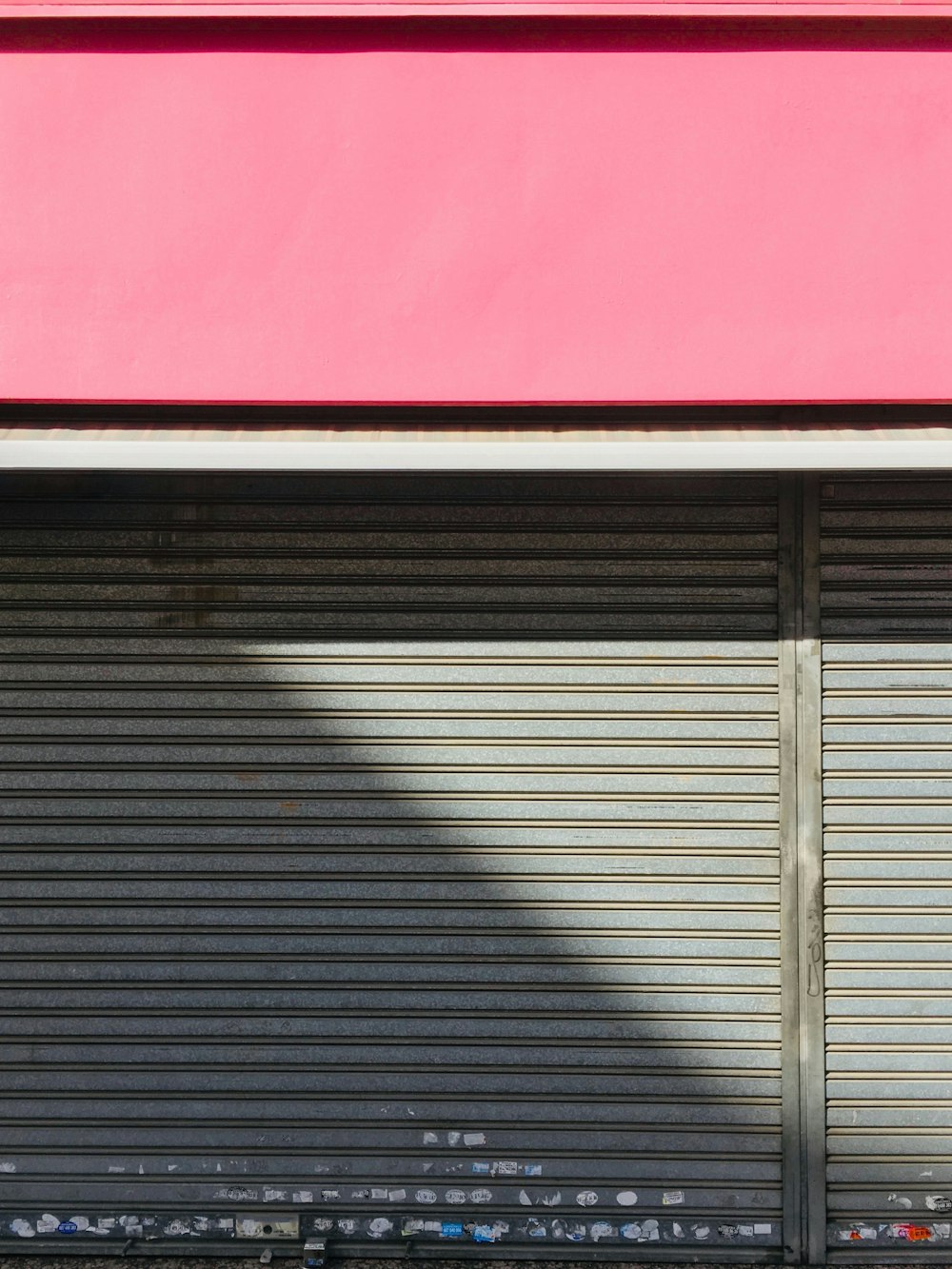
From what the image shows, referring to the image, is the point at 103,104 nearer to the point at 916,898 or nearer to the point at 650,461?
the point at 650,461

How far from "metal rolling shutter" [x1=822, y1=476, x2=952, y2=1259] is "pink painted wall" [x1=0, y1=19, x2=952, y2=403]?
0.85 m

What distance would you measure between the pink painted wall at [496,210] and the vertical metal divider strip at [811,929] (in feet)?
3.74

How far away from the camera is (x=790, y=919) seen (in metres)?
4.02

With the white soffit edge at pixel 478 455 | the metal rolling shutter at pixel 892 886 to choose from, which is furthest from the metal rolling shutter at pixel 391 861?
the white soffit edge at pixel 478 455

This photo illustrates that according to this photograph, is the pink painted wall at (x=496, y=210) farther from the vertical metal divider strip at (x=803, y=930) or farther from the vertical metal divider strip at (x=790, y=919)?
the vertical metal divider strip at (x=790, y=919)

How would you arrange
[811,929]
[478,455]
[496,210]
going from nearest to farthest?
[478,455] < [496,210] < [811,929]

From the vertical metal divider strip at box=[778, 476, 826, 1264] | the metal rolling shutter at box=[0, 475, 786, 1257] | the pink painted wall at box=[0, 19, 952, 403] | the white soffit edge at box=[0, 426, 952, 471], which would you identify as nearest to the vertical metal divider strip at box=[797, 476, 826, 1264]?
the vertical metal divider strip at box=[778, 476, 826, 1264]

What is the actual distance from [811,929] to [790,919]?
0.31ft

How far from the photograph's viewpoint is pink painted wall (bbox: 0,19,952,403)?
3717mm

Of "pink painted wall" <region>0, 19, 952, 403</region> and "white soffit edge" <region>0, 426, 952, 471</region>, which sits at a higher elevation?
"pink painted wall" <region>0, 19, 952, 403</region>

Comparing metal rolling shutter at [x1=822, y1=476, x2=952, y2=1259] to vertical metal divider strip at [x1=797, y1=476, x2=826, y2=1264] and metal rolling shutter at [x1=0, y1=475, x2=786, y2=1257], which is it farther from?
metal rolling shutter at [x1=0, y1=475, x2=786, y2=1257]

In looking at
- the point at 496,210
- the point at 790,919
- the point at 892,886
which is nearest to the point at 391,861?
the point at 790,919

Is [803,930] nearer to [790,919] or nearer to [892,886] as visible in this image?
[790,919]

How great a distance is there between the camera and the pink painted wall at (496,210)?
3.72m
